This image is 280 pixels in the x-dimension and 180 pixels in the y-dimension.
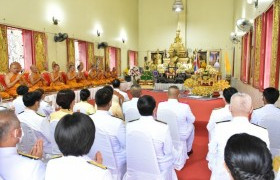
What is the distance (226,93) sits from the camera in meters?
3.84

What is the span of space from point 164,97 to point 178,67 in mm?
3387

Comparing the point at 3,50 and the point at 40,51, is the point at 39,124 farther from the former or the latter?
Answer: the point at 40,51

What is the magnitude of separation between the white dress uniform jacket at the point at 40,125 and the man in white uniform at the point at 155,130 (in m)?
0.92

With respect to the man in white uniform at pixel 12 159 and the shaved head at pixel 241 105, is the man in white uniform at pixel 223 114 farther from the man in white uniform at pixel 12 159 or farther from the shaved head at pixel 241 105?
the man in white uniform at pixel 12 159

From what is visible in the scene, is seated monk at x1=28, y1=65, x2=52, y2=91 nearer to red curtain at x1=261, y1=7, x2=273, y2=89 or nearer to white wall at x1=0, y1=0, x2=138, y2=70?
white wall at x1=0, y1=0, x2=138, y2=70

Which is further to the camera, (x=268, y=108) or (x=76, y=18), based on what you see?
(x=76, y=18)

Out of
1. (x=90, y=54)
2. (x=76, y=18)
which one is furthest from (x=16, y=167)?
(x=90, y=54)

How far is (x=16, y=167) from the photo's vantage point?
1630 mm

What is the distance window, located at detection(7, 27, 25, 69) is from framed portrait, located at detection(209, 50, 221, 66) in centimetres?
1203

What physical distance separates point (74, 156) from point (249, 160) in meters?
0.93

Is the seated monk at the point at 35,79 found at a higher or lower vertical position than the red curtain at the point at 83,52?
lower

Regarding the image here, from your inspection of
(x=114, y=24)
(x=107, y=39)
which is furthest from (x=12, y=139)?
(x=114, y=24)

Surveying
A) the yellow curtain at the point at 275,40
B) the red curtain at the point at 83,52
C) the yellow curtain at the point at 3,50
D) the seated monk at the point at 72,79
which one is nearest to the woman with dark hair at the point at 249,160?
the yellow curtain at the point at 275,40

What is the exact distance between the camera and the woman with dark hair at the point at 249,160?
3.33ft
